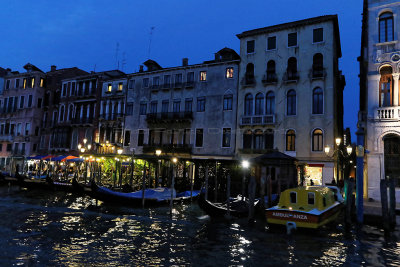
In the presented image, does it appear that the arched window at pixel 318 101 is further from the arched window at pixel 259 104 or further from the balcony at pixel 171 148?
the balcony at pixel 171 148

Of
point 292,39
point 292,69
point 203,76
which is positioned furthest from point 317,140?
point 203,76

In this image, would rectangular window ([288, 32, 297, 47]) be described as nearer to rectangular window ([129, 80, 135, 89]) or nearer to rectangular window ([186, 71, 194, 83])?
rectangular window ([186, 71, 194, 83])

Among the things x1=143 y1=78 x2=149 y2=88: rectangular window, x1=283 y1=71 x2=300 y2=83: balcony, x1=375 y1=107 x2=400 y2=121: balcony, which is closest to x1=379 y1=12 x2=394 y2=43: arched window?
x1=375 y1=107 x2=400 y2=121: balcony

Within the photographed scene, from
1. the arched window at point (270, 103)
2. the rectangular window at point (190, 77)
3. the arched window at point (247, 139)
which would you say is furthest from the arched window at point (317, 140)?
the rectangular window at point (190, 77)

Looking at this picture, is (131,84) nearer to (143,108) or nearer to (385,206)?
(143,108)

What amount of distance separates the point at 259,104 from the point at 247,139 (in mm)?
3052

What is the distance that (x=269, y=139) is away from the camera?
78.0ft

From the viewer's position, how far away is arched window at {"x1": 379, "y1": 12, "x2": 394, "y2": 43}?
18172mm

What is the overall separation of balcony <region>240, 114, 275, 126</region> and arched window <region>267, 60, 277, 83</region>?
2973mm

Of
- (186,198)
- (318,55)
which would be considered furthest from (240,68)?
(186,198)

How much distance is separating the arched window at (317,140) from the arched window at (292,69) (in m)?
4.52

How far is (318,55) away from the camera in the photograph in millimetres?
22859

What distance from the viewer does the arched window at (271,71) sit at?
24094 mm

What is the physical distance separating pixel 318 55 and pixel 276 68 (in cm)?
326
